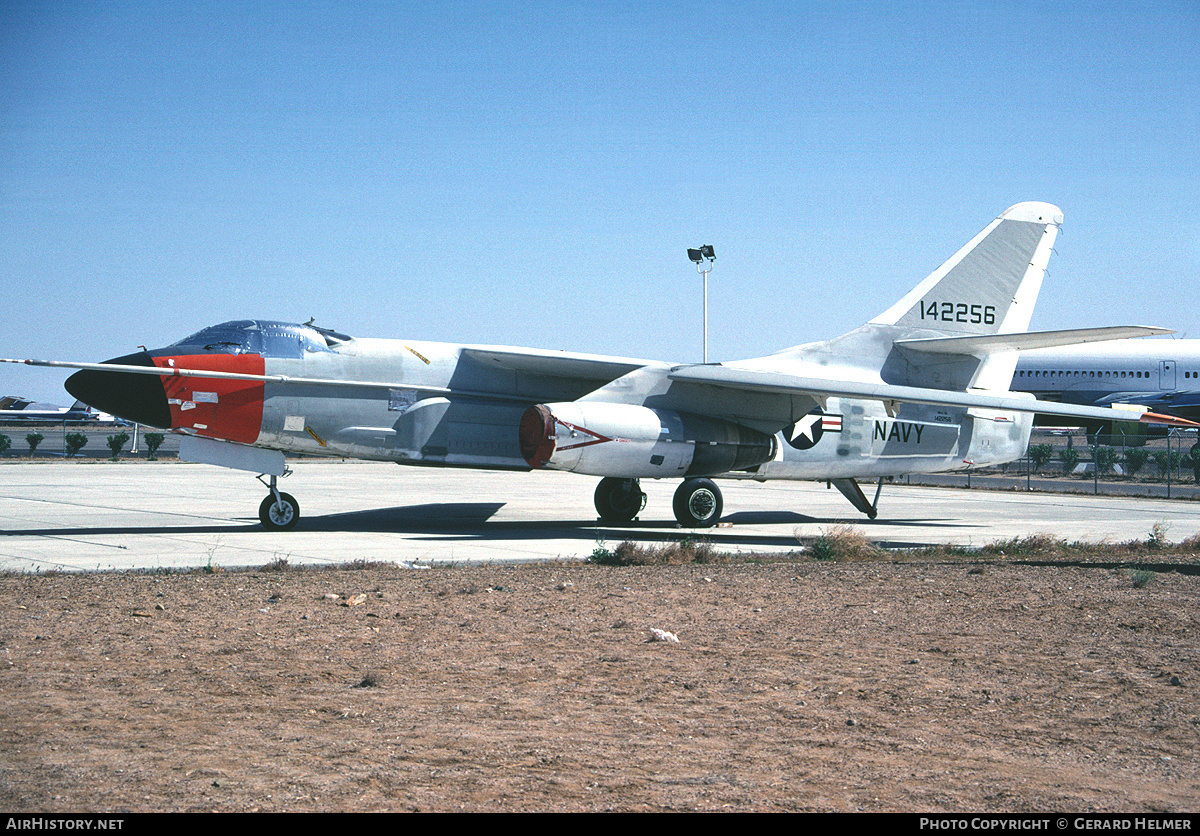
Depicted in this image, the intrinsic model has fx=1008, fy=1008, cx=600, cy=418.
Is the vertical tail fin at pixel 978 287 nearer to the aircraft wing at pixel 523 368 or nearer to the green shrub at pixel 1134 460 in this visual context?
the aircraft wing at pixel 523 368

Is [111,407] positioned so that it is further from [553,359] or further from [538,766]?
[538,766]

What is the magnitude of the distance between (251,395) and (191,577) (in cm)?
532

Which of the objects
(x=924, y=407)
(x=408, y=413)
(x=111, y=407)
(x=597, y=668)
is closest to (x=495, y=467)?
(x=408, y=413)

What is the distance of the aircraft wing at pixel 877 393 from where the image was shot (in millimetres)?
15414

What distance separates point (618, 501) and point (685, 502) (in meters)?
1.49

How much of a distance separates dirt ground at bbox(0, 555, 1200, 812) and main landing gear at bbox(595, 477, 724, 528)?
730 cm

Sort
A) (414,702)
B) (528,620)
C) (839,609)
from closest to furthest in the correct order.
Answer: (414,702)
(528,620)
(839,609)

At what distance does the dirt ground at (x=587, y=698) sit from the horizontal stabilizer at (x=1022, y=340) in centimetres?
576

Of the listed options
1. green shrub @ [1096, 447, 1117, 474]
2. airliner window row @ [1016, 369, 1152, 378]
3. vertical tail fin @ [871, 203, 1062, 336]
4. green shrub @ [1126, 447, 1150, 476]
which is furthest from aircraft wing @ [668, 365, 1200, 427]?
airliner window row @ [1016, 369, 1152, 378]

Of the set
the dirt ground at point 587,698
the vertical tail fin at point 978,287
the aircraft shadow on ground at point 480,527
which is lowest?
the aircraft shadow on ground at point 480,527

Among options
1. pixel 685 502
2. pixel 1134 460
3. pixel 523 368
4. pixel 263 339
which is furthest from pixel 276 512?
pixel 1134 460

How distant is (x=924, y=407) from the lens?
61.2ft

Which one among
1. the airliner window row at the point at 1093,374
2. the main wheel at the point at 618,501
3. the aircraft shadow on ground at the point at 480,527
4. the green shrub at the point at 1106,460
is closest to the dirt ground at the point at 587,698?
the aircraft shadow on ground at the point at 480,527

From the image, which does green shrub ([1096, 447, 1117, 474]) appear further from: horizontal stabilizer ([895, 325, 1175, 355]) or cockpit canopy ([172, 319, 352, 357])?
cockpit canopy ([172, 319, 352, 357])
